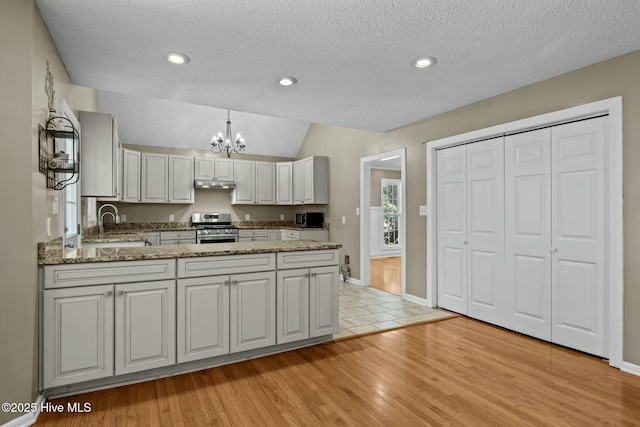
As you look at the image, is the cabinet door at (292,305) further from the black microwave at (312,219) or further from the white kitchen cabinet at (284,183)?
the white kitchen cabinet at (284,183)

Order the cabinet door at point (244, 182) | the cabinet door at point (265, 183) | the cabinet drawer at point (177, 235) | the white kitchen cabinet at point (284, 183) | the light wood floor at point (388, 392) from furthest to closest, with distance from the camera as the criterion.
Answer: the cabinet door at point (265, 183)
the white kitchen cabinet at point (284, 183)
the cabinet door at point (244, 182)
the cabinet drawer at point (177, 235)
the light wood floor at point (388, 392)

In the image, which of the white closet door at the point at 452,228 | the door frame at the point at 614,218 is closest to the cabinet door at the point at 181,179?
Answer: the white closet door at the point at 452,228

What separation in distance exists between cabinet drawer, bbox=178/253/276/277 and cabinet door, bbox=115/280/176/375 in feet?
0.48

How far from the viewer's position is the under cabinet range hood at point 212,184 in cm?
638

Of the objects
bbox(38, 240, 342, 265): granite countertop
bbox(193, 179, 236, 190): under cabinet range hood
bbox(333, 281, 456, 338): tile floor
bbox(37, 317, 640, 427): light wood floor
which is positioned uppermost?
bbox(193, 179, 236, 190): under cabinet range hood

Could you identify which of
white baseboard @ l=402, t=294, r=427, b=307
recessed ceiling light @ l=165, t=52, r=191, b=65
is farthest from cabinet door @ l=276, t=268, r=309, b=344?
white baseboard @ l=402, t=294, r=427, b=307

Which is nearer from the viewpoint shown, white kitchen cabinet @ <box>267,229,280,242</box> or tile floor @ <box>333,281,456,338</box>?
tile floor @ <box>333,281,456,338</box>

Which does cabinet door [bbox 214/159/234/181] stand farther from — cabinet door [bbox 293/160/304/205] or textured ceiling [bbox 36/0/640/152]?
textured ceiling [bbox 36/0/640/152]

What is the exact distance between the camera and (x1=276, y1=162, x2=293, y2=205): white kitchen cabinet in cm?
700

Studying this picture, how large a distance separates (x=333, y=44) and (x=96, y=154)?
264 cm

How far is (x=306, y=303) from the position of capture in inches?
119

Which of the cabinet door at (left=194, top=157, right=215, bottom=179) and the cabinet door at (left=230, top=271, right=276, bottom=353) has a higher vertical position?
the cabinet door at (left=194, top=157, right=215, bottom=179)

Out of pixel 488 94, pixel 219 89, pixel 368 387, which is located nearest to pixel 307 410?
pixel 368 387

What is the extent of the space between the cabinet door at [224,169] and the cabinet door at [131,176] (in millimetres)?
1361
